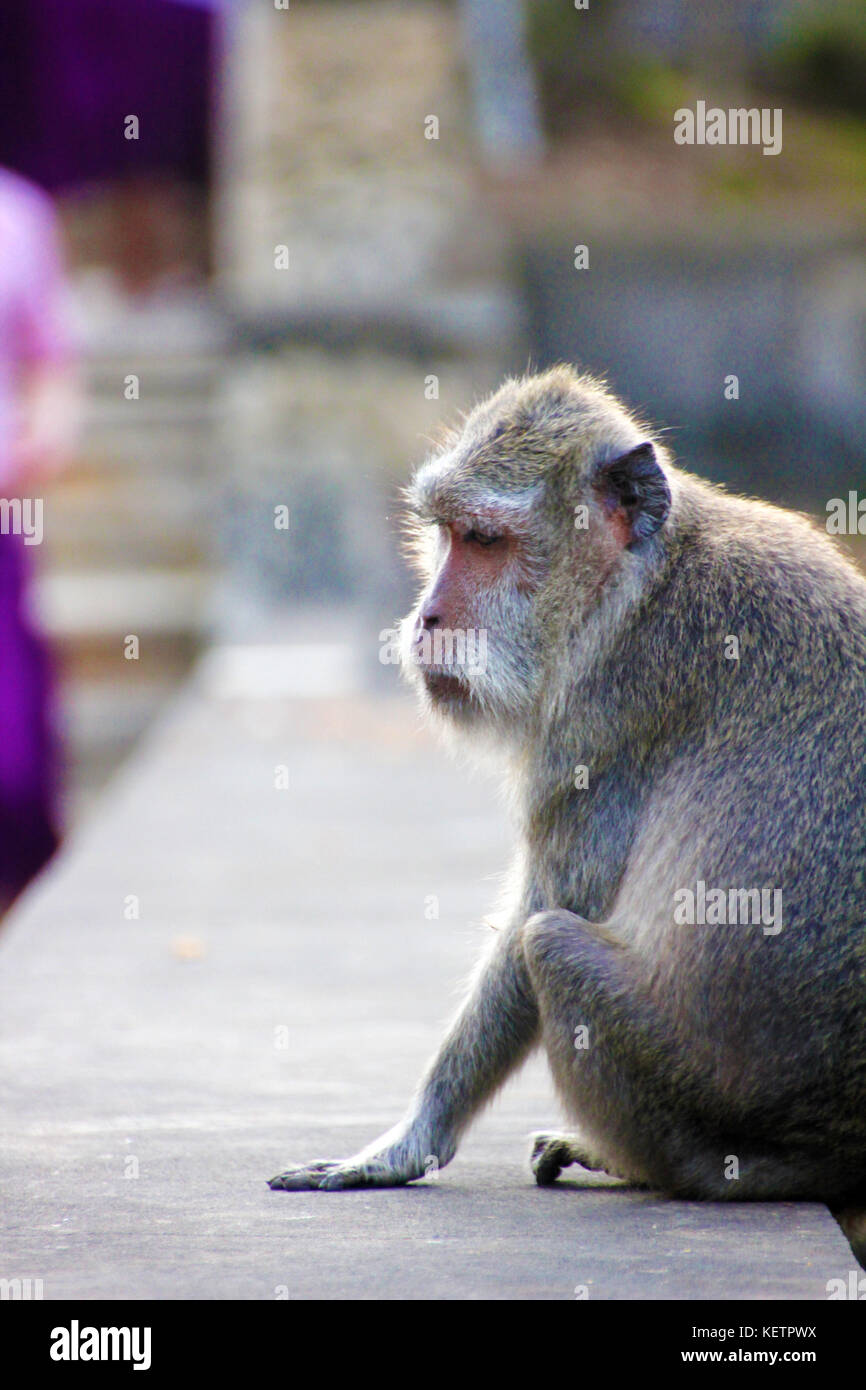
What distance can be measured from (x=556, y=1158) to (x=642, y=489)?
1.30 meters

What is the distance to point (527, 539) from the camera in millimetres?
4086

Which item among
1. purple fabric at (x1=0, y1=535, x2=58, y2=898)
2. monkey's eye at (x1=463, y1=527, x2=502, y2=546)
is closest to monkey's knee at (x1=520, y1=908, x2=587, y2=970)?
monkey's eye at (x1=463, y1=527, x2=502, y2=546)

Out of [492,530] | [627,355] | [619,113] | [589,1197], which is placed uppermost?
[619,113]

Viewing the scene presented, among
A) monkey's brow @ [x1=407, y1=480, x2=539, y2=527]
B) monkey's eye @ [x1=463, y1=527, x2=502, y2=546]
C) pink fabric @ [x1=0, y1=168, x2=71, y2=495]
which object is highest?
pink fabric @ [x1=0, y1=168, x2=71, y2=495]

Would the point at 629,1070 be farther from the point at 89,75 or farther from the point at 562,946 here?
the point at 89,75

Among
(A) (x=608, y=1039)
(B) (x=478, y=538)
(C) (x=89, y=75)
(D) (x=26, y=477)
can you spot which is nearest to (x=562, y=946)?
(A) (x=608, y=1039)

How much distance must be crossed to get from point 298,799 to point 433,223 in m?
8.17

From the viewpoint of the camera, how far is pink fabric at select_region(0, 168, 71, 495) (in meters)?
7.56

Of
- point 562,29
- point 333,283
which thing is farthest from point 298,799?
point 562,29

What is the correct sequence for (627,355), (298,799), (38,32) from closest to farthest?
(298,799) → (38,32) → (627,355)

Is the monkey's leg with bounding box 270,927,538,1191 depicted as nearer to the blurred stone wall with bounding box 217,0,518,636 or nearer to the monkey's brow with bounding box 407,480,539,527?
the monkey's brow with bounding box 407,480,539,527

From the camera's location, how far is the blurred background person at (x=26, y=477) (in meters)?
7.64
